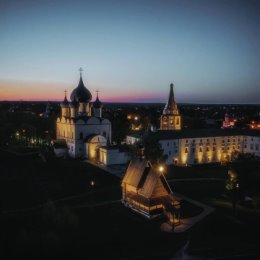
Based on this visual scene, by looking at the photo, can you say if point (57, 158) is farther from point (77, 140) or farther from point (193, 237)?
point (193, 237)

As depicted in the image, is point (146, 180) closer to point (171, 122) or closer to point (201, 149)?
point (201, 149)

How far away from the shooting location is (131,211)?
31.7 metres

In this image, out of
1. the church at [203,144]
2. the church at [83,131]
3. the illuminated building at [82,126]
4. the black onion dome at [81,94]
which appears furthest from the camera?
the black onion dome at [81,94]

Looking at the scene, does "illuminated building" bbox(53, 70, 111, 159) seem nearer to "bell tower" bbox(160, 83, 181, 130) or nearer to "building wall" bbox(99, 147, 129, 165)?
"building wall" bbox(99, 147, 129, 165)

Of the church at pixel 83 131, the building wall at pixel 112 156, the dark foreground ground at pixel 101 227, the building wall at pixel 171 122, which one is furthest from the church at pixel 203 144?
the dark foreground ground at pixel 101 227

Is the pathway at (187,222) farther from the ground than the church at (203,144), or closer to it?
closer to it

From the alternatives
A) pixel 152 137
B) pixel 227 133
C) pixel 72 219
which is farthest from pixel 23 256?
pixel 227 133

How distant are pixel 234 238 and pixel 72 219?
42.4 feet

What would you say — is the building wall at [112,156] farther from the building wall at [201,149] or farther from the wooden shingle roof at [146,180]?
the wooden shingle roof at [146,180]

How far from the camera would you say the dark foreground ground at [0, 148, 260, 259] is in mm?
24297

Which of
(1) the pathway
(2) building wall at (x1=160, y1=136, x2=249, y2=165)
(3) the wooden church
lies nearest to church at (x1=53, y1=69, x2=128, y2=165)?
(2) building wall at (x1=160, y1=136, x2=249, y2=165)

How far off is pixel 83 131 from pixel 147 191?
92.0 ft

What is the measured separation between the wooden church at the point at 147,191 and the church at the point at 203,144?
2135 cm

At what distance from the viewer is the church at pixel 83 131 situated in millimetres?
52531
